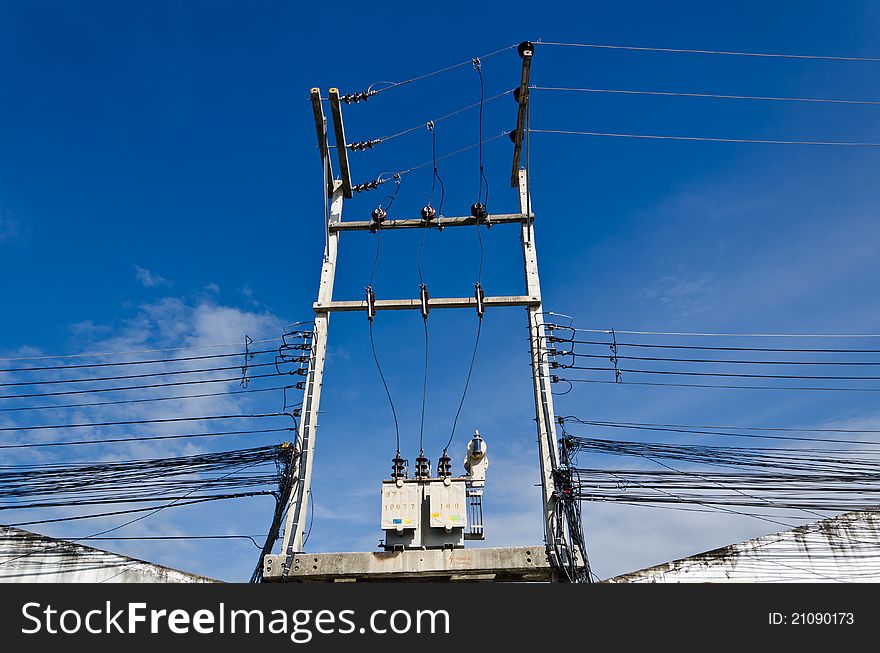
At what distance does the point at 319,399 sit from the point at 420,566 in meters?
3.32

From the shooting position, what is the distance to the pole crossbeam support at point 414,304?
1102cm

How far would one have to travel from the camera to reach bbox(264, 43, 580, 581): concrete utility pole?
8539 millimetres

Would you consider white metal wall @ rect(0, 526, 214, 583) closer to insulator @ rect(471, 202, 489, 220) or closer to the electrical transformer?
the electrical transformer

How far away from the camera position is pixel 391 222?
12.1 m

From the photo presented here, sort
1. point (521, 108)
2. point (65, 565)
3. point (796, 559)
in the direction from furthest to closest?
point (521, 108) < point (796, 559) < point (65, 565)

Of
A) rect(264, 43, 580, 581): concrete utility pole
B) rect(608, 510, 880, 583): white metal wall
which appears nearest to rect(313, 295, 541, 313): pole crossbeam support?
rect(264, 43, 580, 581): concrete utility pole

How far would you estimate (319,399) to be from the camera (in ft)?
34.2

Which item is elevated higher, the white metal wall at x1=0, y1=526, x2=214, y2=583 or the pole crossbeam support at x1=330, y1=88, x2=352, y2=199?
the pole crossbeam support at x1=330, y1=88, x2=352, y2=199

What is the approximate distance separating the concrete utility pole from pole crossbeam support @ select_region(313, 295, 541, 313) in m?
0.02

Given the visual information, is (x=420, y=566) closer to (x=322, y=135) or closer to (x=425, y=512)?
(x=425, y=512)

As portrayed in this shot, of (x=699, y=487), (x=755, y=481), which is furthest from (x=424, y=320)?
(x=755, y=481)

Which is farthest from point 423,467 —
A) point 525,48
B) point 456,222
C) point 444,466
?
point 525,48
